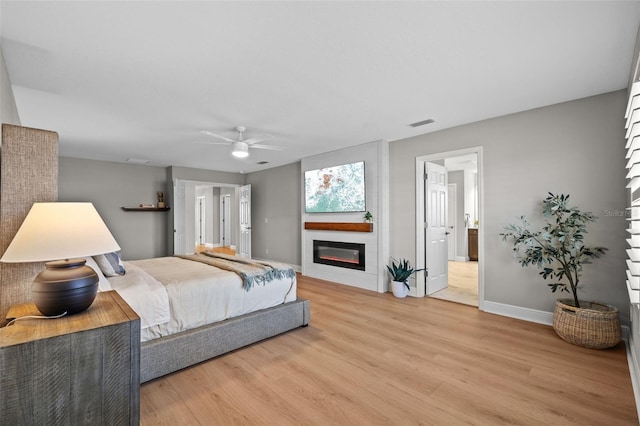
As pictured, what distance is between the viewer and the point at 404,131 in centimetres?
422

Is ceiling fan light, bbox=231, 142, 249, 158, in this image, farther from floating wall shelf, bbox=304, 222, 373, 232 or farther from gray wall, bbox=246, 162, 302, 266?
gray wall, bbox=246, 162, 302, 266

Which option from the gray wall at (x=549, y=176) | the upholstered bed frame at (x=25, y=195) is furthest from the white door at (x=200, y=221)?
the upholstered bed frame at (x=25, y=195)

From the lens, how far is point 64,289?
140 cm

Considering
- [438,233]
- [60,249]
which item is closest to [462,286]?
[438,233]

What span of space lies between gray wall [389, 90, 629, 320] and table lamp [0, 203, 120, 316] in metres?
3.98

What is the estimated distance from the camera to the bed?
7.20ft

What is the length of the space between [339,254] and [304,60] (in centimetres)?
368

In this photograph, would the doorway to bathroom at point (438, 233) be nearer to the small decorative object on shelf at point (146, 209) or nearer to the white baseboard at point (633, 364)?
the white baseboard at point (633, 364)

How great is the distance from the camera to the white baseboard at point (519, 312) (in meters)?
3.23

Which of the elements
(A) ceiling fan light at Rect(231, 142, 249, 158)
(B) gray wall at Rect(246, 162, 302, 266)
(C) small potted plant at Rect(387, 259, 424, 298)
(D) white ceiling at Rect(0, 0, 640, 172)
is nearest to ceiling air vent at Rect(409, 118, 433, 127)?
(D) white ceiling at Rect(0, 0, 640, 172)

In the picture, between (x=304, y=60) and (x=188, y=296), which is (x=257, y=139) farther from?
(x=188, y=296)

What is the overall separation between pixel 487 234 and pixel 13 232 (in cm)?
445

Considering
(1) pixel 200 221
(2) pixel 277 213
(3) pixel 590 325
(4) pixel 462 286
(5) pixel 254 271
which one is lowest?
(4) pixel 462 286

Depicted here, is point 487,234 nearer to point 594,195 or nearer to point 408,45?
point 594,195
